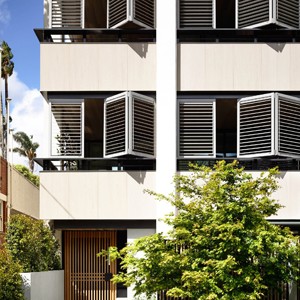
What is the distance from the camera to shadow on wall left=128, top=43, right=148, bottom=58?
18562 mm

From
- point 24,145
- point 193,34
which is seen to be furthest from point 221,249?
point 24,145

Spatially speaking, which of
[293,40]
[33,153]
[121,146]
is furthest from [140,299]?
[33,153]

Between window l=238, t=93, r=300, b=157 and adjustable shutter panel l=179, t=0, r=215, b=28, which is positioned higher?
adjustable shutter panel l=179, t=0, r=215, b=28

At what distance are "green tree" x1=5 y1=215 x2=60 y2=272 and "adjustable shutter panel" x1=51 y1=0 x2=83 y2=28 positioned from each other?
18.8 feet

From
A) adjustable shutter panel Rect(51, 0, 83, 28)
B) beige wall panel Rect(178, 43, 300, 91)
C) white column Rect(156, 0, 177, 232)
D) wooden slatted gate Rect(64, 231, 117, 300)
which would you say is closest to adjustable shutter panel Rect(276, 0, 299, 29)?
beige wall panel Rect(178, 43, 300, 91)

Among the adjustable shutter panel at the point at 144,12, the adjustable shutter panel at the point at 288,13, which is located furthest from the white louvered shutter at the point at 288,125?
the adjustable shutter panel at the point at 144,12

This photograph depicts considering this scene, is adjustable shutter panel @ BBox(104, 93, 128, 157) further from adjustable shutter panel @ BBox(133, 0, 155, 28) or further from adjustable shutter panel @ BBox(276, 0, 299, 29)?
adjustable shutter panel @ BBox(276, 0, 299, 29)

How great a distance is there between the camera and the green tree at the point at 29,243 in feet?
56.3

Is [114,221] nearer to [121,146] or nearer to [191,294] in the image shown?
[121,146]

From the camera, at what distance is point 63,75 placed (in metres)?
18.5

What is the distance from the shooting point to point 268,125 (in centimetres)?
1814

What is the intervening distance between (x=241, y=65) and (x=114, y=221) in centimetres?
571

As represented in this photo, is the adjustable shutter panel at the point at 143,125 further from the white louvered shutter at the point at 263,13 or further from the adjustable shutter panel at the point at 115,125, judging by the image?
the white louvered shutter at the point at 263,13

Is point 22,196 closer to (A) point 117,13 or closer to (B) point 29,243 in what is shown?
(B) point 29,243
